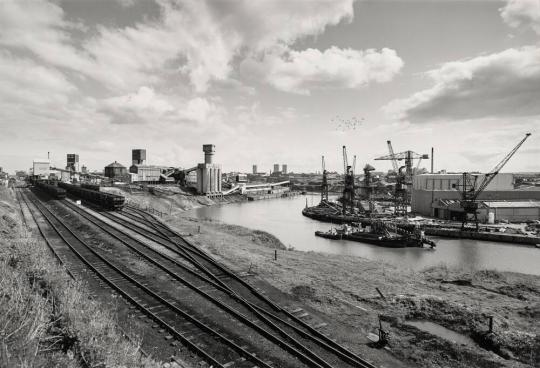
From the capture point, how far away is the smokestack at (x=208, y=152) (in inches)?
5497

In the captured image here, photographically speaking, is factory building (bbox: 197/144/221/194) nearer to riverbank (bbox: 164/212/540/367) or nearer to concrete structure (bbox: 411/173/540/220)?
concrete structure (bbox: 411/173/540/220)

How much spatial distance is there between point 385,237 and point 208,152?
102506mm

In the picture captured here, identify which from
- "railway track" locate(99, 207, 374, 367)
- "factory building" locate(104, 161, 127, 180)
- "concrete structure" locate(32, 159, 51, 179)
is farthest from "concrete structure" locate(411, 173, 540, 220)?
"concrete structure" locate(32, 159, 51, 179)

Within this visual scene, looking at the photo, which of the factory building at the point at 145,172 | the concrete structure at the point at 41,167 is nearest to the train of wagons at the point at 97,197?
the factory building at the point at 145,172

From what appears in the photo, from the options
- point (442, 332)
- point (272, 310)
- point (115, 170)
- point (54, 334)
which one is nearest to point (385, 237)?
point (442, 332)

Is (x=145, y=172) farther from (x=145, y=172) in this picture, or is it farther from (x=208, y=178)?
(x=208, y=178)

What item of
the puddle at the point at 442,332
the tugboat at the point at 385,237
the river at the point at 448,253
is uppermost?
the puddle at the point at 442,332

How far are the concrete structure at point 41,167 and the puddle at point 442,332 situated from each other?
18868cm

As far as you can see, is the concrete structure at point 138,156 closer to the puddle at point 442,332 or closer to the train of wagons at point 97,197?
the train of wagons at point 97,197

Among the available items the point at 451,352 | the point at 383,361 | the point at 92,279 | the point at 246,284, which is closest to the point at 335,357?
the point at 383,361

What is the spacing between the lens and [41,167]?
6550 inches

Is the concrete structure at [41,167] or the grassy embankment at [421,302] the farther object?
the concrete structure at [41,167]

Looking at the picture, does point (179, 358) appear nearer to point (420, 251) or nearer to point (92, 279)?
point (92, 279)

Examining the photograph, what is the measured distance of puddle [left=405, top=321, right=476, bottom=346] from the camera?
1380 centimetres
